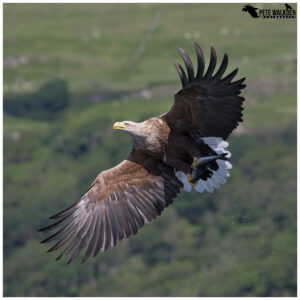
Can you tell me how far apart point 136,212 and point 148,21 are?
7267cm

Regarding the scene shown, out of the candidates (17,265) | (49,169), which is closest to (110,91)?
(49,169)

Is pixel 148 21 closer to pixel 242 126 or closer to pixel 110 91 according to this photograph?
pixel 110 91

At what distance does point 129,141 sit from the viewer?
212 ft

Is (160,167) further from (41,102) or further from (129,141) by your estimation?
(41,102)

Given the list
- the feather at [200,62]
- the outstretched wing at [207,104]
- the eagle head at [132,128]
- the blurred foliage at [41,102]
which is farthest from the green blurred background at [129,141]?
the feather at [200,62]

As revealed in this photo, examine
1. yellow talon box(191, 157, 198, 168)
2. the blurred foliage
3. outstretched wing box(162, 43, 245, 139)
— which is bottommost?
yellow talon box(191, 157, 198, 168)

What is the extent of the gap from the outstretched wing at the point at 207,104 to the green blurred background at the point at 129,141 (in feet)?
98.6

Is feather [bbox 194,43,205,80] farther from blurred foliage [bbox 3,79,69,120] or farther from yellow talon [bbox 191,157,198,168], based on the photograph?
blurred foliage [bbox 3,79,69,120]

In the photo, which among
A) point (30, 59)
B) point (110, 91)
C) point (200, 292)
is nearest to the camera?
point (200, 292)

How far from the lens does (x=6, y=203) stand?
67.2 meters

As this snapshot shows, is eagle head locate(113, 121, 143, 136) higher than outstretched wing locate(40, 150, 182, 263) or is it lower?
higher

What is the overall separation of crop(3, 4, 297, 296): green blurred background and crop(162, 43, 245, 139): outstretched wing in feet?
98.6

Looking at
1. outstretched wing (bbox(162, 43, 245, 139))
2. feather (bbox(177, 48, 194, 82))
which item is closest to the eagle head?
outstretched wing (bbox(162, 43, 245, 139))

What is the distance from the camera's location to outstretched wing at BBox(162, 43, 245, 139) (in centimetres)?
1280
